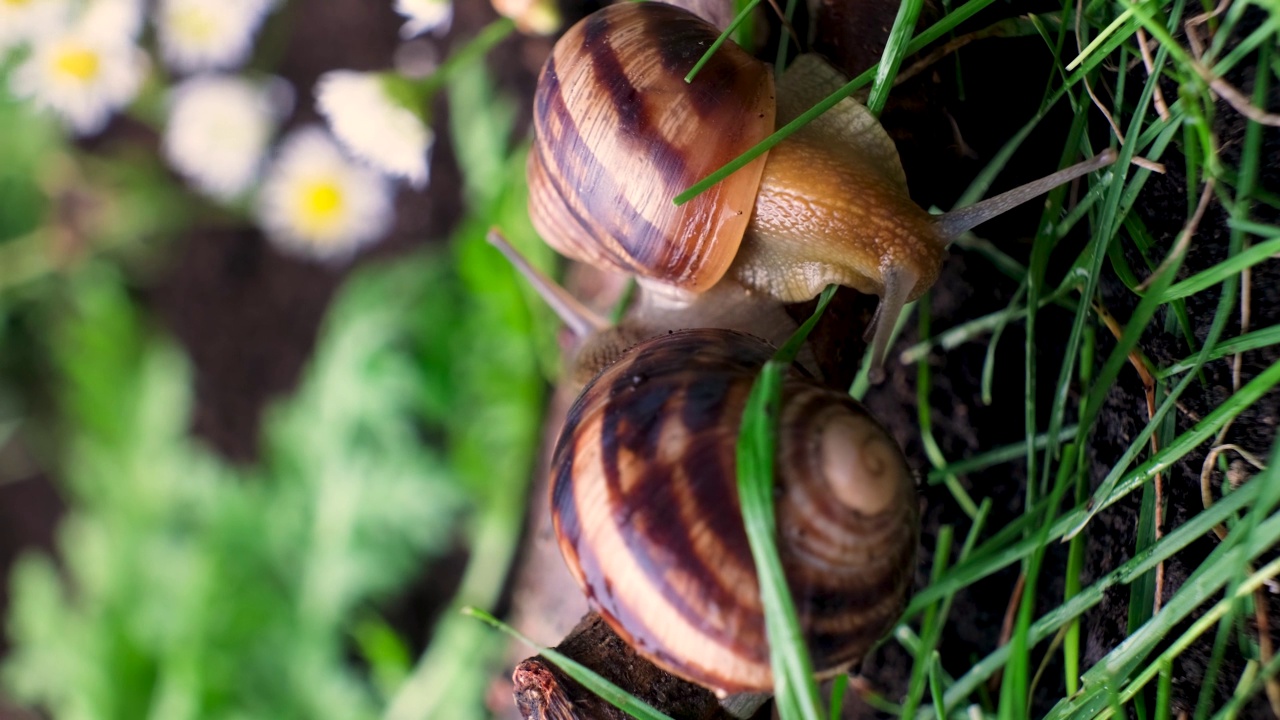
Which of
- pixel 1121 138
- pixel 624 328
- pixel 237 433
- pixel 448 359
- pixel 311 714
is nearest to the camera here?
pixel 1121 138

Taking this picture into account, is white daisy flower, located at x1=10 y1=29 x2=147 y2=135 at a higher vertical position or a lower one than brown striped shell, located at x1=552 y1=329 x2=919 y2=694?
lower

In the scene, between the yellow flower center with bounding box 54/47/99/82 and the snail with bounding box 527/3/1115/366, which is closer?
the snail with bounding box 527/3/1115/366

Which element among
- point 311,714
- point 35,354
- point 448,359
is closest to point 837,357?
point 448,359

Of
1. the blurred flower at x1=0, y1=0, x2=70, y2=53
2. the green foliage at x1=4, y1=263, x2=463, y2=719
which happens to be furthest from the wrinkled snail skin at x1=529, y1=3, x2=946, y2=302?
the blurred flower at x1=0, y1=0, x2=70, y2=53

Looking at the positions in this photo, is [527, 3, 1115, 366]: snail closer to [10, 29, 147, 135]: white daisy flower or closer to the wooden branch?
the wooden branch

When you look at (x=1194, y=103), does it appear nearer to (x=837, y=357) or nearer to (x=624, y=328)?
(x=837, y=357)

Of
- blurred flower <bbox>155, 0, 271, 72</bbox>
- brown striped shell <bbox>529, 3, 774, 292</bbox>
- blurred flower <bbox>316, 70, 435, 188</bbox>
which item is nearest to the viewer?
brown striped shell <bbox>529, 3, 774, 292</bbox>

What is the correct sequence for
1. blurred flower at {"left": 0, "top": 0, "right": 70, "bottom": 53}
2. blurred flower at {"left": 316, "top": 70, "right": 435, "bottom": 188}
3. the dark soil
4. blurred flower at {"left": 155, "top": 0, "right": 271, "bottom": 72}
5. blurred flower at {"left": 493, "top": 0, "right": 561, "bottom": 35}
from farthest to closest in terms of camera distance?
blurred flower at {"left": 155, "top": 0, "right": 271, "bottom": 72}, blurred flower at {"left": 0, "top": 0, "right": 70, "bottom": 53}, blurred flower at {"left": 316, "top": 70, "right": 435, "bottom": 188}, blurred flower at {"left": 493, "top": 0, "right": 561, "bottom": 35}, the dark soil
